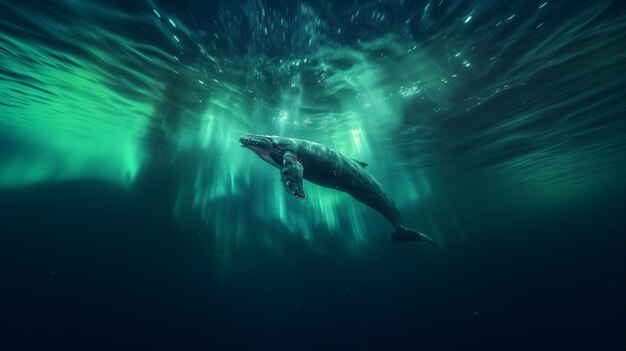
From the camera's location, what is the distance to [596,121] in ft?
53.8

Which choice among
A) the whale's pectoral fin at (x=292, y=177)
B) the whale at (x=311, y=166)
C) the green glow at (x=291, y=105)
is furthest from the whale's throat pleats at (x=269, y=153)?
the green glow at (x=291, y=105)

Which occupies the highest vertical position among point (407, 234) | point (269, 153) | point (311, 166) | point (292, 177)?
point (269, 153)

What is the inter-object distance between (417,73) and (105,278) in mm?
19773

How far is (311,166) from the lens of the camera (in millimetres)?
7141

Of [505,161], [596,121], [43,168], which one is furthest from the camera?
[505,161]

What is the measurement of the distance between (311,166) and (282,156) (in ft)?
3.13

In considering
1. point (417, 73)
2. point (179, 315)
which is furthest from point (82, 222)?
point (417, 73)

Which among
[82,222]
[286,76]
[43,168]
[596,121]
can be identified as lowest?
[82,222]

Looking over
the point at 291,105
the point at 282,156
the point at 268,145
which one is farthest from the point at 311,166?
the point at 291,105

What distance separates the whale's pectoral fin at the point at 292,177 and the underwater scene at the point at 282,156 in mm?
66

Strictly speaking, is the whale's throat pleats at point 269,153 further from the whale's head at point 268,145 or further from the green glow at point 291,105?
the green glow at point 291,105

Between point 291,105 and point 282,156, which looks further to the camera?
point 291,105

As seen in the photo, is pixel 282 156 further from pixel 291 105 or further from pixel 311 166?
pixel 291 105

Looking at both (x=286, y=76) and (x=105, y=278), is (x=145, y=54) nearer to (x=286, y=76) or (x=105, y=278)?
(x=286, y=76)
